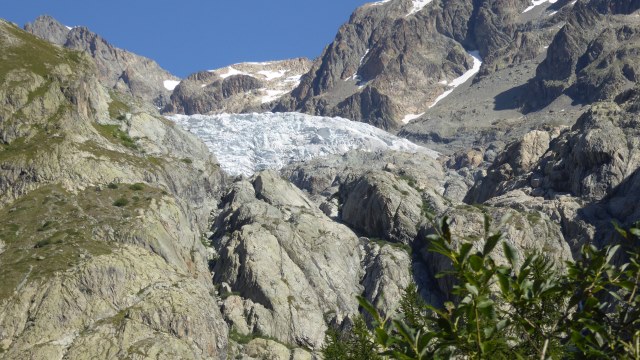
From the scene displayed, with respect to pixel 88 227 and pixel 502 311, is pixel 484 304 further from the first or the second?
pixel 88 227

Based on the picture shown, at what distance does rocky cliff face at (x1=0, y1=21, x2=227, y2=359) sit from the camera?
74.9 metres

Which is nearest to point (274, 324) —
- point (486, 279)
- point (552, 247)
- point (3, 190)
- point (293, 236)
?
point (293, 236)

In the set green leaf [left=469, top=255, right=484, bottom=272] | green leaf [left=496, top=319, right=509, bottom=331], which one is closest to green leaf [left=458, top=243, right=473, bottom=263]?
green leaf [left=469, top=255, right=484, bottom=272]

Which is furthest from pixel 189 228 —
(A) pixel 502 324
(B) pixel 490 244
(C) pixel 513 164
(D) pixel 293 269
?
(C) pixel 513 164

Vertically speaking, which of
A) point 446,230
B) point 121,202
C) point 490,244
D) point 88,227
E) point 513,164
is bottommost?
point 490,244

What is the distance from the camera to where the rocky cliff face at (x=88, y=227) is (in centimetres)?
7488

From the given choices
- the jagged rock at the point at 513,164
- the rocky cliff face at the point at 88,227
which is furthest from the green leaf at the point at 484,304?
the jagged rock at the point at 513,164

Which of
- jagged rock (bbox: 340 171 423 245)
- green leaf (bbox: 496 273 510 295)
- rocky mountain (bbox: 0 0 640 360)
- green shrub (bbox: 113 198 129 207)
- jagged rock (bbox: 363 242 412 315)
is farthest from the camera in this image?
jagged rock (bbox: 340 171 423 245)

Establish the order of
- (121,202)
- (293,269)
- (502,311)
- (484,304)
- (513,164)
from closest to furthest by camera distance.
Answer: (484,304), (502,311), (121,202), (293,269), (513,164)

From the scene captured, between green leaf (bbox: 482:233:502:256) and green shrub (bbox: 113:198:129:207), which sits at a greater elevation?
green shrub (bbox: 113:198:129:207)

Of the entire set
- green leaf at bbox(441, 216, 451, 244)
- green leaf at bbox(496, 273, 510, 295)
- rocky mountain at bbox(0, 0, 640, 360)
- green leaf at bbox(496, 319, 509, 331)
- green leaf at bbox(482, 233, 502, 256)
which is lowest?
green leaf at bbox(496, 319, 509, 331)

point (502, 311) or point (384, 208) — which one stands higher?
point (384, 208)

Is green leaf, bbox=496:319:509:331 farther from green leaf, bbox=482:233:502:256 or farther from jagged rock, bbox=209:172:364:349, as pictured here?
jagged rock, bbox=209:172:364:349

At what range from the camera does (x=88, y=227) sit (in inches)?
3546
